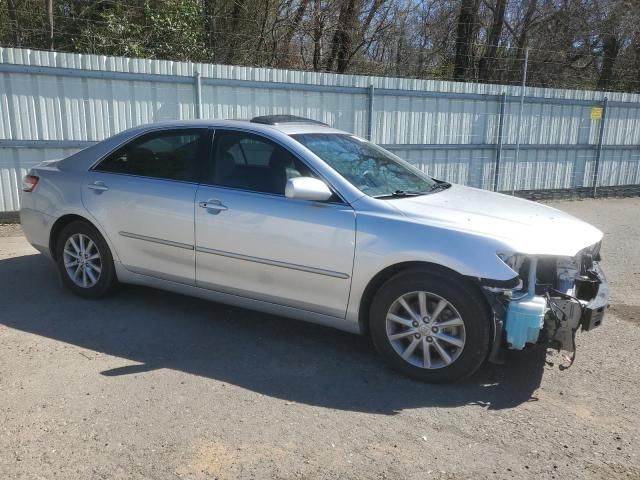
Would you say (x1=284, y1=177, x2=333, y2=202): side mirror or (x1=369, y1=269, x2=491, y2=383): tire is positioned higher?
(x1=284, y1=177, x2=333, y2=202): side mirror

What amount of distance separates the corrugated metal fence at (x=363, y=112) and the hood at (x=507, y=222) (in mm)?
5624

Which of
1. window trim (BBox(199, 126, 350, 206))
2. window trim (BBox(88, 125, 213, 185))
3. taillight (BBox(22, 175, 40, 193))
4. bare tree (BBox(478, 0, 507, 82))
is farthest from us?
bare tree (BBox(478, 0, 507, 82))

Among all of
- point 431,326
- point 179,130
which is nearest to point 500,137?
point 179,130

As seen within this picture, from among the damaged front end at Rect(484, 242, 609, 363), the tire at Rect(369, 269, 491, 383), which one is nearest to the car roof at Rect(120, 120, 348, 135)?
the tire at Rect(369, 269, 491, 383)

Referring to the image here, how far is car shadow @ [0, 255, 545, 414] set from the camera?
144 inches

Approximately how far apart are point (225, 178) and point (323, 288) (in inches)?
47.8

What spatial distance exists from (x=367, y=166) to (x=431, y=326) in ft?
4.72

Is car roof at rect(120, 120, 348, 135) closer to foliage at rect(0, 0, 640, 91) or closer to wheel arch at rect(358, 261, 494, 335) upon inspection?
wheel arch at rect(358, 261, 494, 335)

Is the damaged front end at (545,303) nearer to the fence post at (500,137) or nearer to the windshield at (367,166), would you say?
the windshield at (367,166)

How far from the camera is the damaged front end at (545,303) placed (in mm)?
3490

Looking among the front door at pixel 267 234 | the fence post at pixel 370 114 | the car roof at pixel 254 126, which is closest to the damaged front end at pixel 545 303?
the front door at pixel 267 234

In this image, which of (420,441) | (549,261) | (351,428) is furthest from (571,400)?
(351,428)

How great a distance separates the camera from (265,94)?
935 centimetres

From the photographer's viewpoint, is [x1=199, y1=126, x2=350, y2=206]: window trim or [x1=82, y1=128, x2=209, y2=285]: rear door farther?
[x1=82, y1=128, x2=209, y2=285]: rear door
